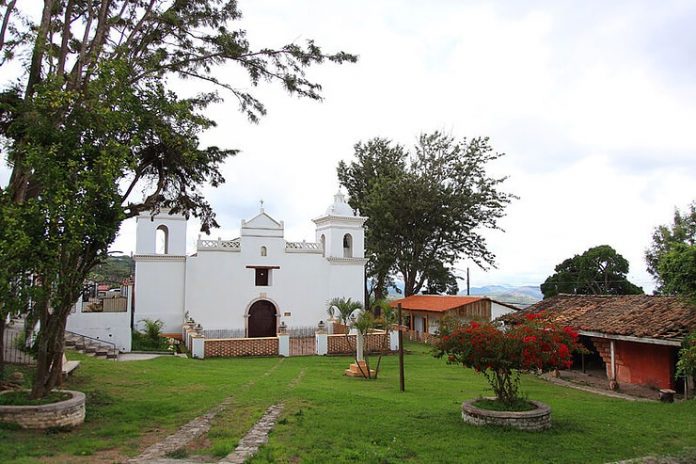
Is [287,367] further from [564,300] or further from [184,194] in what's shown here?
[564,300]

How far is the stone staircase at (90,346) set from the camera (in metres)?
18.1

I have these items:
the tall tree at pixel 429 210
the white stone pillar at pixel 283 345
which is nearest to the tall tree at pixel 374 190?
the tall tree at pixel 429 210

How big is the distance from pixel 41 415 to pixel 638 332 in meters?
13.2

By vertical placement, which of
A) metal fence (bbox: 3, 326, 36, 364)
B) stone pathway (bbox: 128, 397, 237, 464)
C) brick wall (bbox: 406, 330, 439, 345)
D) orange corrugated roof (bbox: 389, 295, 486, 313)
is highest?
orange corrugated roof (bbox: 389, 295, 486, 313)

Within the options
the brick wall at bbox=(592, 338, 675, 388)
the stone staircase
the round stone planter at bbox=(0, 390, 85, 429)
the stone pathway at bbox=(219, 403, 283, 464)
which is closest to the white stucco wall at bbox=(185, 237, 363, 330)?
the stone staircase

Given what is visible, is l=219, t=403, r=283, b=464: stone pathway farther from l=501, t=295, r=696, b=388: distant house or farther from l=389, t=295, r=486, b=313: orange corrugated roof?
l=389, t=295, r=486, b=313: orange corrugated roof

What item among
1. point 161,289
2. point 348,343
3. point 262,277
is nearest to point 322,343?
point 348,343

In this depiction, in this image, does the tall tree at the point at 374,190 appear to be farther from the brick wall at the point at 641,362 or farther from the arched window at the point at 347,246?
the brick wall at the point at 641,362

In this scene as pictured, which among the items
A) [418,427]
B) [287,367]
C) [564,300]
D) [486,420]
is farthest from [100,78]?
[564,300]

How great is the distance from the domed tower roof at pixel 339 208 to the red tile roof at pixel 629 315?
37.8ft

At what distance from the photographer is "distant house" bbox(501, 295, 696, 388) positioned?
1333 centimetres

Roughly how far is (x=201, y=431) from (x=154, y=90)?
20.5 ft

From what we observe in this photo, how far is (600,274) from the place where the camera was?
36156 mm

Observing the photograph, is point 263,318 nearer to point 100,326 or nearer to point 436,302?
point 100,326
